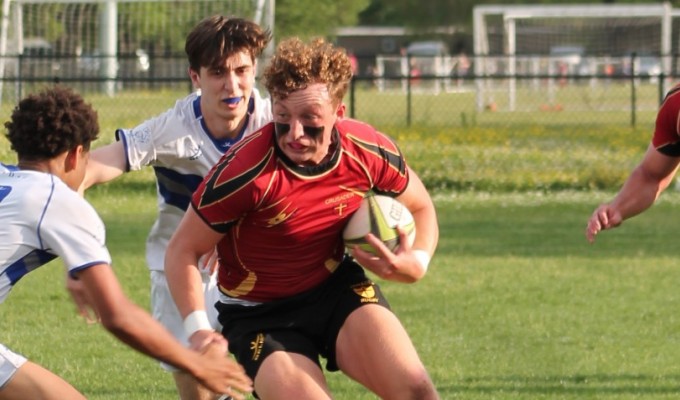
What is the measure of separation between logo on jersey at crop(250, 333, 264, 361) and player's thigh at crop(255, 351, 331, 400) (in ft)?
0.22

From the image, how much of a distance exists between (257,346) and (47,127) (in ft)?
3.90

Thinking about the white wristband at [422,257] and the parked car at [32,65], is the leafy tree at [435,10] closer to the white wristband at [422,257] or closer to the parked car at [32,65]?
the parked car at [32,65]

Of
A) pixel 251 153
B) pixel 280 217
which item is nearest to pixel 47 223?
pixel 251 153

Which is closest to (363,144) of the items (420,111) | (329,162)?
(329,162)

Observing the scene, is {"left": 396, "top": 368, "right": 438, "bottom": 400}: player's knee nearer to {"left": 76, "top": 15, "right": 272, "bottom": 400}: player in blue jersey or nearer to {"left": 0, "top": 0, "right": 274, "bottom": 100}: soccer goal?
{"left": 76, "top": 15, "right": 272, "bottom": 400}: player in blue jersey

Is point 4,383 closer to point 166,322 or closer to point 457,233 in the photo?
point 166,322

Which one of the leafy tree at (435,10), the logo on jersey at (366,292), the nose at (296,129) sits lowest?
the logo on jersey at (366,292)

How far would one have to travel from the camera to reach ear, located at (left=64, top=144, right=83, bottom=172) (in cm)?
475

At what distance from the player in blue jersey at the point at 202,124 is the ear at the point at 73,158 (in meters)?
1.24

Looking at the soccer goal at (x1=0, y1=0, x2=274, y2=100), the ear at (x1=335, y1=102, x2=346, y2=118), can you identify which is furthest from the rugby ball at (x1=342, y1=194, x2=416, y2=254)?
the soccer goal at (x1=0, y1=0, x2=274, y2=100)

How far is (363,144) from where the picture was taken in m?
5.23

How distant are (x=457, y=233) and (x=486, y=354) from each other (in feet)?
20.1

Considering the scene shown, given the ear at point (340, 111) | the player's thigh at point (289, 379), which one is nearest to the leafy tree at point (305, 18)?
the ear at point (340, 111)

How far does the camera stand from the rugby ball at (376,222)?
5.09 meters
